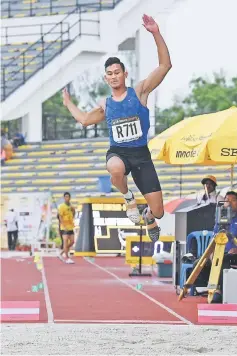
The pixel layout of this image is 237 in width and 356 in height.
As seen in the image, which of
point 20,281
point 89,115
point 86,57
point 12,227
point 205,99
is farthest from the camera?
point 205,99

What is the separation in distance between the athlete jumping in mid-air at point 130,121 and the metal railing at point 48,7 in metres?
28.8

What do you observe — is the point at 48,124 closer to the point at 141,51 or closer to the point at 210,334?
the point at 141,51

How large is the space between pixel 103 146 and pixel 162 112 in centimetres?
3451

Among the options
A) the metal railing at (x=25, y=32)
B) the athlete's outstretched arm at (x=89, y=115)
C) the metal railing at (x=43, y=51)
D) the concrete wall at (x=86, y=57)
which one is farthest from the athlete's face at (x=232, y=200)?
the metal railing at (x=25, y=32)

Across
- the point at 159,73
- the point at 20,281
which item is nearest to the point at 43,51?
the point at 20,281

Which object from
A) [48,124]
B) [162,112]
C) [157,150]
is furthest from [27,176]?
[162,112]

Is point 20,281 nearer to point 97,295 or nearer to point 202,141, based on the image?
point 97,295

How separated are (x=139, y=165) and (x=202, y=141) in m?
3.61

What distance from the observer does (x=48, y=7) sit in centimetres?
3953

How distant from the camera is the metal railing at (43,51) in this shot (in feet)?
123

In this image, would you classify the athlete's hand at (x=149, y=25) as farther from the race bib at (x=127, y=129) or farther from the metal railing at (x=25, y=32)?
the metal railing at (x=25, y=32)

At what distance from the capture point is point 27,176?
36.2 metres

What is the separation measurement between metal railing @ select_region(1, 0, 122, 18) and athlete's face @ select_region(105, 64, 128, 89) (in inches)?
1136

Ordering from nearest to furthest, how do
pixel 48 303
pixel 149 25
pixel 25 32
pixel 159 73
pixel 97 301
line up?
pixel 149 25, pixel 159 73, pixel 48 303, pixel 97 301, pixel 25 32
